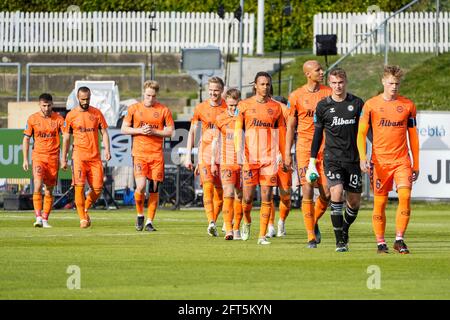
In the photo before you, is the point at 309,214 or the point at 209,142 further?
the point at 209,142

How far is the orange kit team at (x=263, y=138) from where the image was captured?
18.2 m

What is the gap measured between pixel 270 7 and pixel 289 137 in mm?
33468

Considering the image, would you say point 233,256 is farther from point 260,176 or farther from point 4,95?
point 4,95

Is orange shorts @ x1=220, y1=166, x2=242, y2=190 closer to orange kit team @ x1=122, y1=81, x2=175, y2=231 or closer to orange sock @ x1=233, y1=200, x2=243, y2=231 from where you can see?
orange sock @ x1=233, y1=200, x2=243, y2=231

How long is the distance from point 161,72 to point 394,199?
12829mm

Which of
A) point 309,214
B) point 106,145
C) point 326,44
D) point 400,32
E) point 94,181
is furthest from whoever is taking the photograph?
point 400,32

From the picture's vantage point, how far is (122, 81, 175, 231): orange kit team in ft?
72.0

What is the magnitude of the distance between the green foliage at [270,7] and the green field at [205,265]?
29269mm

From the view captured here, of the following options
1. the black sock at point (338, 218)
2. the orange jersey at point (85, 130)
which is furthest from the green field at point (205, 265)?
the orange jersey at point (85, 130)

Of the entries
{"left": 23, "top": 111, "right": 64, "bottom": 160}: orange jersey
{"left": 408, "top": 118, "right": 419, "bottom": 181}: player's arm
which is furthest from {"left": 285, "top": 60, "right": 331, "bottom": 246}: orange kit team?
{"left": 23, "top": 111, "right": 64, "bottom": 160}: orange jersey

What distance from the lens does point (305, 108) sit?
60.2 ft

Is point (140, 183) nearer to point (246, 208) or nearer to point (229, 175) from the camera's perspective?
point (229, 175)

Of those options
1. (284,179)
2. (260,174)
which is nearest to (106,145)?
(284,179)

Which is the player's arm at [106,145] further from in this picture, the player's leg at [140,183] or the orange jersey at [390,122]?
the orange jersey at [390,122]
